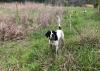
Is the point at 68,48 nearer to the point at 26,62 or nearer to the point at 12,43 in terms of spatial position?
the point at 26,62

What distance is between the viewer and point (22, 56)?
6117mm

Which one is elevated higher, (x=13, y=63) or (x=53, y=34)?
(x=53, y=34)

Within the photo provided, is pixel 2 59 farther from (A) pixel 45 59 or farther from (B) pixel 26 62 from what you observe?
(A) pixel 45 59

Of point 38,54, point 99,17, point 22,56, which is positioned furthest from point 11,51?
point 99,17

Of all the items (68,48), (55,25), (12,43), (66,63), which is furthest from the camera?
(55,25)

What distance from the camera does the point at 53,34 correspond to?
671 centimetres

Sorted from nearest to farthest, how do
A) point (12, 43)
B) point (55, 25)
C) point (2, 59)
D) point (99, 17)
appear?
point (2, 59) → point (12, 43) → point (55, 25) → point (99, 17)

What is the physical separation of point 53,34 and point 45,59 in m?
1.30

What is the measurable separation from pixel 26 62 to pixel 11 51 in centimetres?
103

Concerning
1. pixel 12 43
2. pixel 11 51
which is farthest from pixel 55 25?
pixel 11 51

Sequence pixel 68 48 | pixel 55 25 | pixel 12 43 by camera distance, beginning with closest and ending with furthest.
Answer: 1. pixel 68 48
2. pixel 12 43
3. pixel 55 25

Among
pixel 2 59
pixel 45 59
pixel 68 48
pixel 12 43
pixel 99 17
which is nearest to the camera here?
pixel 45 59

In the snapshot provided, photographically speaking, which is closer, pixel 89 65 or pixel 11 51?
pixel 89 65

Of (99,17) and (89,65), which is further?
(99,17)
